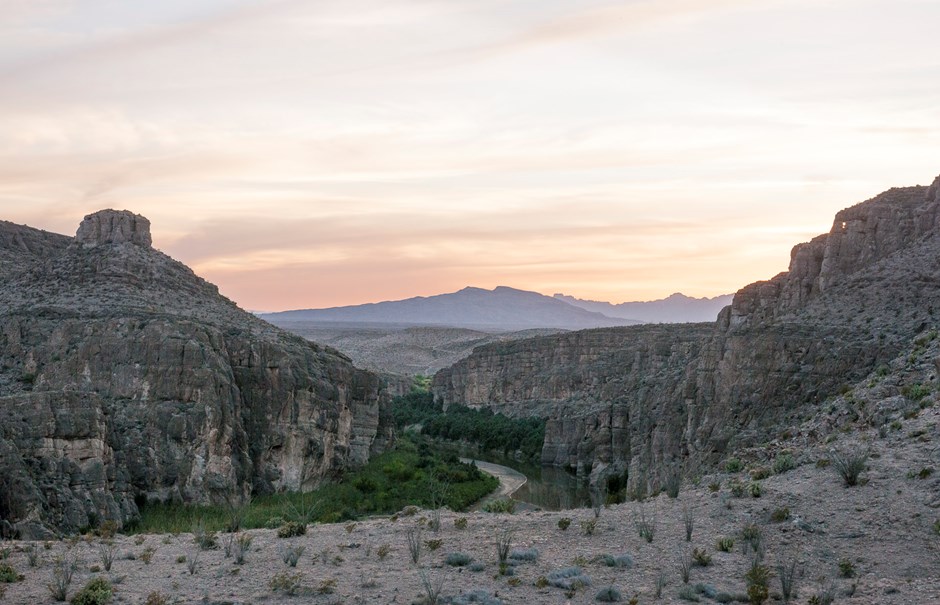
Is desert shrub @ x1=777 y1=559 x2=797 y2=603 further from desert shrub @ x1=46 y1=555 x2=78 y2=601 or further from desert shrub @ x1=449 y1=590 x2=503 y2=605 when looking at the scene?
desert shrub @ x1=46 y1=555 x2=78 y2=601

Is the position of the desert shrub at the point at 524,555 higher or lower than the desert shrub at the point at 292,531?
higher

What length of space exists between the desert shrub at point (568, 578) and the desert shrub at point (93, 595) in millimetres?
8167

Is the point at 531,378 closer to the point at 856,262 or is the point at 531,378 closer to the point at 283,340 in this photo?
the point at 283,340

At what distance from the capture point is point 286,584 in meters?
19.5

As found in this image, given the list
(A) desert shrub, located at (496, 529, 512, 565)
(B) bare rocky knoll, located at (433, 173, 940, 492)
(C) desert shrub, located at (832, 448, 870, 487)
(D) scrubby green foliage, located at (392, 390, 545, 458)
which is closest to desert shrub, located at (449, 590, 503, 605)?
(A) desert shrub, located at (496, 529, 512, 565)

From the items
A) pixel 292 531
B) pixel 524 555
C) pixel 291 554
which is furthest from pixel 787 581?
pixel 292 531

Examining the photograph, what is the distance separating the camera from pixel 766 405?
143ft

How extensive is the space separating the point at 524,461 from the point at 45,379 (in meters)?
49.8

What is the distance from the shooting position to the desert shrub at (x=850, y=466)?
22.3 m

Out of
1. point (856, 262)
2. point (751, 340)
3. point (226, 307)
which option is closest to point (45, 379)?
point (226, 307)

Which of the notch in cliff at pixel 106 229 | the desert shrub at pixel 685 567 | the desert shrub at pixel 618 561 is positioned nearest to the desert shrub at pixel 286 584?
the desert shrub at pixel 618 561

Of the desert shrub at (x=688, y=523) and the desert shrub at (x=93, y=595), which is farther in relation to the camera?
the desert shrub at (x=688, y=523)

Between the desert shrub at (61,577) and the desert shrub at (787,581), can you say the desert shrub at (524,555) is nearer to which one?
the desert shrub at (787,581)

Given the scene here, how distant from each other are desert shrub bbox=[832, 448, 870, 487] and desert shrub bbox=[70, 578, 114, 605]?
606 inches
